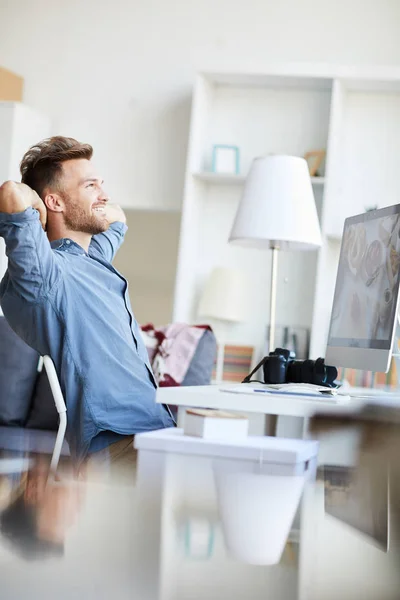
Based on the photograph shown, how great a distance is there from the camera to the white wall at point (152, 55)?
5.48m

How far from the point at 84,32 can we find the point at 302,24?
140 centimetres

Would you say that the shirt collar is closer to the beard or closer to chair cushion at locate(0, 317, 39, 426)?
the beard

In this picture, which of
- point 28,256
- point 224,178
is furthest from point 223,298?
point 28,256

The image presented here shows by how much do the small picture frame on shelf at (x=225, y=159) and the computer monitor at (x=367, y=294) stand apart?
3088mm

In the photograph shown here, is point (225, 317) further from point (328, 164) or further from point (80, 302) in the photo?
point (80, 302)

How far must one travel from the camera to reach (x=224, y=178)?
5207 millimetres

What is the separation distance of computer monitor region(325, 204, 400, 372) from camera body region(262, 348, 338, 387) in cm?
4

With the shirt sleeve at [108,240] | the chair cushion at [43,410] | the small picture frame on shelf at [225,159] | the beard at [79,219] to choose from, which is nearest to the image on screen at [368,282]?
the beard at [79,219]

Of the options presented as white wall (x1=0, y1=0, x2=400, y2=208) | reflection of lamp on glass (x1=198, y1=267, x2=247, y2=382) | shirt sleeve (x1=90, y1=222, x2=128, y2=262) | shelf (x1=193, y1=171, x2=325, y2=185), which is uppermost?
white wall (x1=0, y1=0, x2=400, y2=208)

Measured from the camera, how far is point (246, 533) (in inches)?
22.9

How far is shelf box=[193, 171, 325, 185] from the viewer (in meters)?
5.05

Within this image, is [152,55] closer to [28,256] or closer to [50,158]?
[50,158]

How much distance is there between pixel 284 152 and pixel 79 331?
3.53 m

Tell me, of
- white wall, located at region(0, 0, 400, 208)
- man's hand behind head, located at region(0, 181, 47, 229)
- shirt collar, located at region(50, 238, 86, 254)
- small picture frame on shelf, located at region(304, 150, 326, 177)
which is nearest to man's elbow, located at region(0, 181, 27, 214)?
man's hand behind head, located at region(0, 181, 47, 229)
